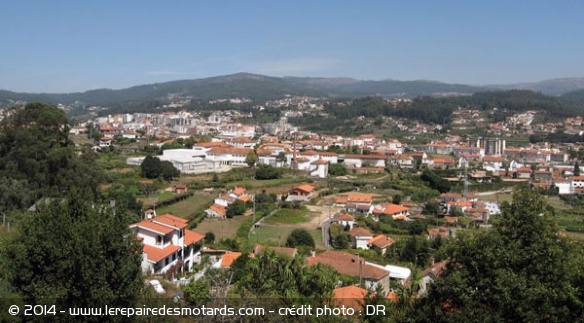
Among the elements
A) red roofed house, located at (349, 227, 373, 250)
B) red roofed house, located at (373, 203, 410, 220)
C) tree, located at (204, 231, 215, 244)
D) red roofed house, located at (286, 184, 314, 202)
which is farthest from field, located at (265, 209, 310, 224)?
tree, located at (204, 231, 215, 244)

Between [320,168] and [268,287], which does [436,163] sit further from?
[268,287]

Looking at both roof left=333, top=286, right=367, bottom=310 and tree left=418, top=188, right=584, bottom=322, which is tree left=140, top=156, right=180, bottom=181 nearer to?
roof left=333, top=286, right=367, bottom=310

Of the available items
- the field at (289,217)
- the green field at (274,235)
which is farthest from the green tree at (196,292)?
the field at (289,217)

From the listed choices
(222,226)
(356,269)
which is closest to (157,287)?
(356,269)

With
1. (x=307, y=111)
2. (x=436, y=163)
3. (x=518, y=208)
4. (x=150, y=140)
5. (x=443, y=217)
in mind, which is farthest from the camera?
(x=307, y=111)

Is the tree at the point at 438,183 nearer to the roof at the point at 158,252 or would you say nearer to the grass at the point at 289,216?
the grass at the point at 289,216

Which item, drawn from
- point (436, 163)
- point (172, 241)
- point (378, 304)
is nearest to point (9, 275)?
point (378, 304)

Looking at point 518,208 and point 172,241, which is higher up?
point 518,208

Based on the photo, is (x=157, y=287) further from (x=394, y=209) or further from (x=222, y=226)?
(x=394, y=209)
